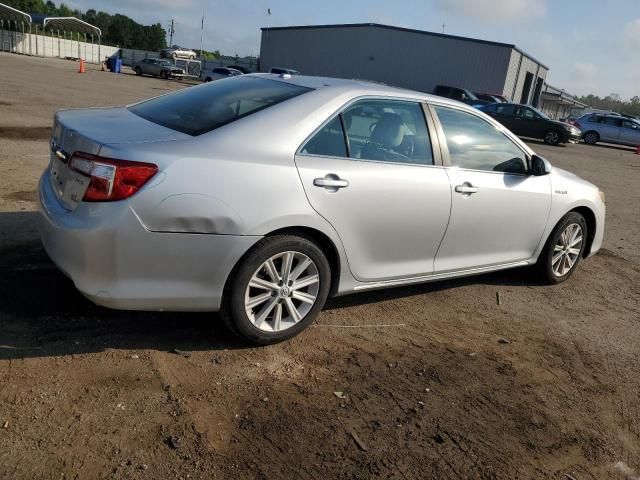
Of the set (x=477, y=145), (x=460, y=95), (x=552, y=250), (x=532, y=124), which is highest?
(x=460, y=95)

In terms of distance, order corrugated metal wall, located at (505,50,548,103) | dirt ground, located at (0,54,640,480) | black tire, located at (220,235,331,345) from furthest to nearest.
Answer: corrugated metal wall, located at (505,50,548,103) < black tire, located at (220,235,331,345) < dirt ground, located at (0,54,640,480)

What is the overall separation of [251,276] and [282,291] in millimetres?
268

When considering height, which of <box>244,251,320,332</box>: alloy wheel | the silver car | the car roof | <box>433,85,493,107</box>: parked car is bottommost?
<box>244,251,320,332</box>: alloy wheel

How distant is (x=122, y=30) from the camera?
11575cm

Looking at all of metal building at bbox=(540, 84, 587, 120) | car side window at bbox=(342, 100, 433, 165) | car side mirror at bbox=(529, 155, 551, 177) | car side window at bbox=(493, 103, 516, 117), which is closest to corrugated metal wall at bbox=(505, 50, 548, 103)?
metal building at bbox=(540, 84, 587, 120)

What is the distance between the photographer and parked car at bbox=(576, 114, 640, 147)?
3053 cm

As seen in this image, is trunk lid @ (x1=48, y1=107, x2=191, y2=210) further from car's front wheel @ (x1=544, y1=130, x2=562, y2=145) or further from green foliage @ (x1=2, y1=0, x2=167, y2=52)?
green foliage @ (x1=2, y1=0, x2=167, y2=52)

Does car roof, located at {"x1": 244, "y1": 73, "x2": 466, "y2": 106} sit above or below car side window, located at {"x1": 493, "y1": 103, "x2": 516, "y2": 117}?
below

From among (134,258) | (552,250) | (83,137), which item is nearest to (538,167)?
(552,250)

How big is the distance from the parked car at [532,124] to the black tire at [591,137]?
17.8 feet

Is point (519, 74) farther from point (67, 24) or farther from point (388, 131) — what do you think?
point (388, 131)

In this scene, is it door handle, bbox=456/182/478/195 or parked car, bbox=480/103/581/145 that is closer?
door handle, bbox=456/182/478/195

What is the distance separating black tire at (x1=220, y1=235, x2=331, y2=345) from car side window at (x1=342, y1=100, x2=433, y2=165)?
2.37 feet

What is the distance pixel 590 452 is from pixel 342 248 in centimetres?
178
